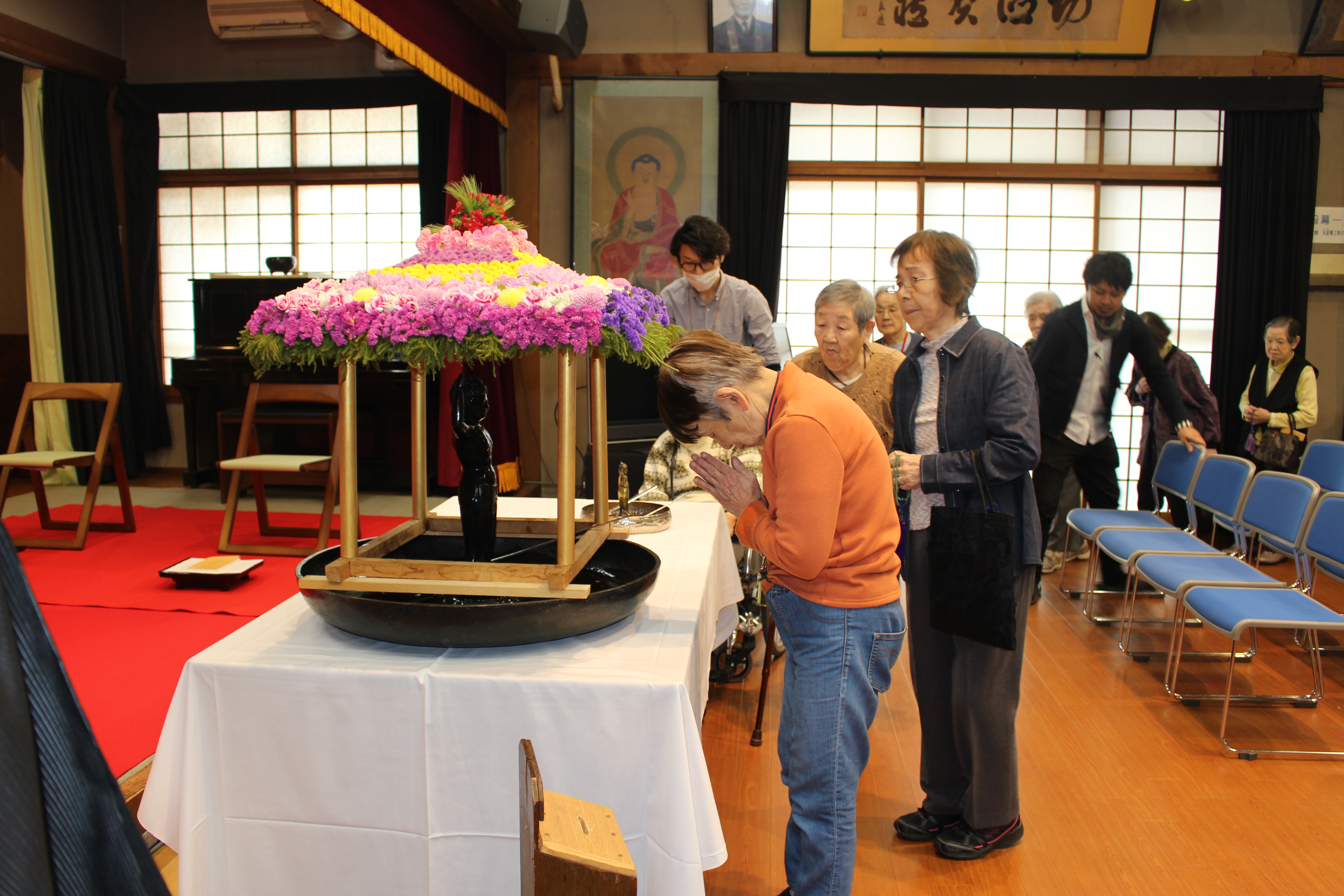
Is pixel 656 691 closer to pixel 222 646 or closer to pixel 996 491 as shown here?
pixel 222 646

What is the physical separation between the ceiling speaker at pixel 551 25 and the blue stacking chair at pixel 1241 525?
4056mm

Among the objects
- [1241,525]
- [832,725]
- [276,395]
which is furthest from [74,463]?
[1241,525]

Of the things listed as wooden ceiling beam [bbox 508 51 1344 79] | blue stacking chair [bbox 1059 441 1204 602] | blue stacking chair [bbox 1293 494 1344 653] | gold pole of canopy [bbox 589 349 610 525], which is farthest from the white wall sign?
gold pole of canopy [bbox 589 349 610 525]

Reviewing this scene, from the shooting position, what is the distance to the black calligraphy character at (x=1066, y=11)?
18.6 ft

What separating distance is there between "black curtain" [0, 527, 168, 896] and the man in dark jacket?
3403 millimetres

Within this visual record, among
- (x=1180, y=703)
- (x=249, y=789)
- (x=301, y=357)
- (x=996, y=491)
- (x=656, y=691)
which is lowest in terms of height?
(x=1180, y=703)

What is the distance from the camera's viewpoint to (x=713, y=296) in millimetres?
3902

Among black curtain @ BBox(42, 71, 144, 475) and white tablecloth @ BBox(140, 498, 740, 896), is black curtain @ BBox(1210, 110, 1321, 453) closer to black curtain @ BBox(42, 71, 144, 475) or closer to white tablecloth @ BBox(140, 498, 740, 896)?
white tablecloth @ BBox(140, 498, 740, 896)

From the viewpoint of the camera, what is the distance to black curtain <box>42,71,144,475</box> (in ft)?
20.5

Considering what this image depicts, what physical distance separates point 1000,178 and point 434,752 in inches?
239

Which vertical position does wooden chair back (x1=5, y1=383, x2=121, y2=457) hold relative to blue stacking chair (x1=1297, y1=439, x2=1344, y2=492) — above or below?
above

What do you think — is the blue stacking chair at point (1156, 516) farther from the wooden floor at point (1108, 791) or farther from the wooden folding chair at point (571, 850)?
the wooden folding chair at point (571, 850)

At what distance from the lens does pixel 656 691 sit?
3.97 ft

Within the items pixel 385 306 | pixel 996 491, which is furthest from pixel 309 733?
pixel 996 491
